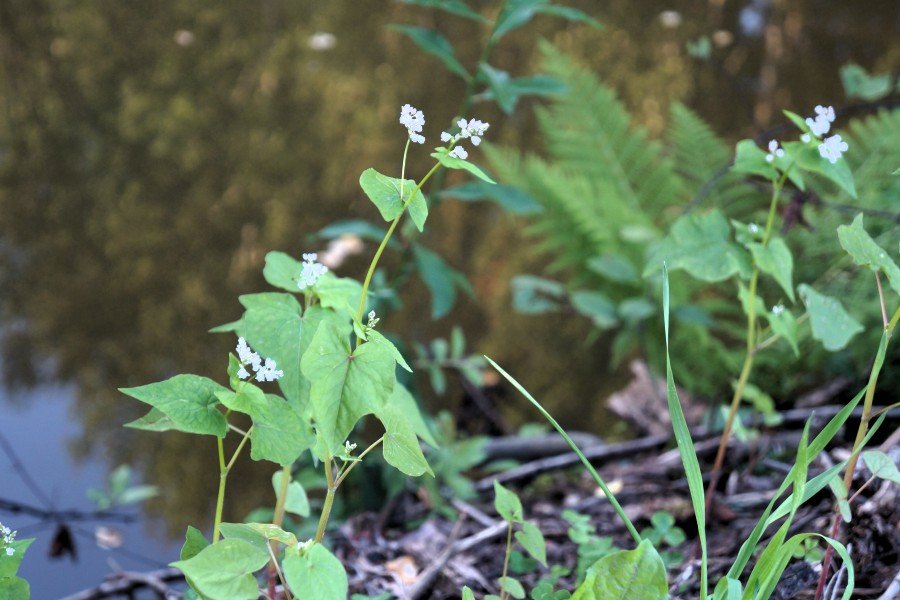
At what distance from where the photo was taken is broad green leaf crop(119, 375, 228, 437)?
0.69 m

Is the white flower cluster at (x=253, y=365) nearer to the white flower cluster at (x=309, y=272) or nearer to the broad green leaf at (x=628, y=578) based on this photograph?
the white flower cluster at (x=309, y=272)

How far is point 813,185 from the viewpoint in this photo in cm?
201

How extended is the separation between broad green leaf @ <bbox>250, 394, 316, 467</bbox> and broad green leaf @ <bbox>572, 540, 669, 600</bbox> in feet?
0.87

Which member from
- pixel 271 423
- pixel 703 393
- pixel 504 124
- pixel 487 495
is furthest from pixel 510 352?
pixel 271 423

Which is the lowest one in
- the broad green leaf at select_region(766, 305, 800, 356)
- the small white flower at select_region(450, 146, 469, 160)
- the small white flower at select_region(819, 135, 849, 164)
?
the broad green leaf at select_region(766, 305, 800, 356)

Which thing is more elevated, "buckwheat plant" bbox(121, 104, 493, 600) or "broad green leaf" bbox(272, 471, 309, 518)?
"buckwheat plant" bbox(121, 104, 493, 600)

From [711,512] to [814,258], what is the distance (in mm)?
767

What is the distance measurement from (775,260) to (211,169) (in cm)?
176

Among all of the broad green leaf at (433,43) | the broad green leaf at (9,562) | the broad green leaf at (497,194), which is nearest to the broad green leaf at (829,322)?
the broad green leaf at (497,194)

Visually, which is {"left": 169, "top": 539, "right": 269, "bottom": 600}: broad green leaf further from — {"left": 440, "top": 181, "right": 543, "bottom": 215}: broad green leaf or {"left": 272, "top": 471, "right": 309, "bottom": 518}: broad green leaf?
{"left": 440, "top": 181, "right": 543, "bottom": 215}: broad green leaf

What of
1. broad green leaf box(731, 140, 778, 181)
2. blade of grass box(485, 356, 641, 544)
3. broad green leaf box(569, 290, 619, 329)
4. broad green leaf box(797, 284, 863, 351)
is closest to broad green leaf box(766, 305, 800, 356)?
broad green leaf box(797, 284, 863, 351)

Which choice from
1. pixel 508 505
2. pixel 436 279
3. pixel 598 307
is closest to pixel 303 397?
pixel 508 505

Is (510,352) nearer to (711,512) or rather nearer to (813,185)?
(813,185)

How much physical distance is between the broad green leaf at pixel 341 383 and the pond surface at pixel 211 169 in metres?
0.99
